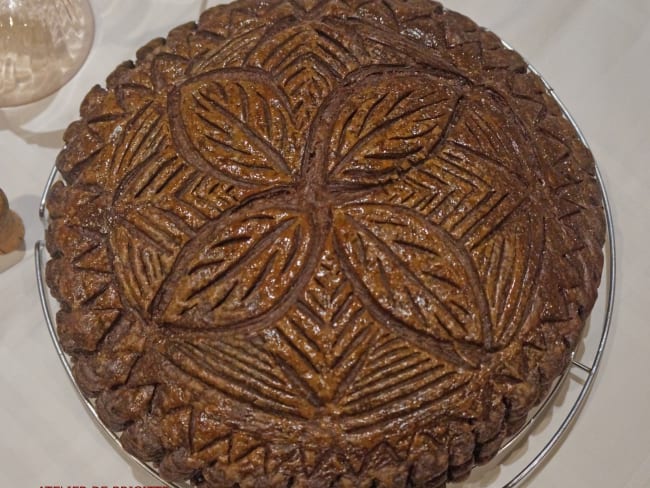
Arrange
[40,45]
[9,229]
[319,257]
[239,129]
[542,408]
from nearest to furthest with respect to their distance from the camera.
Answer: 1. [319,257]
2. [239,129]
3. [542,408]
4. [9,229]
5. [40,45]

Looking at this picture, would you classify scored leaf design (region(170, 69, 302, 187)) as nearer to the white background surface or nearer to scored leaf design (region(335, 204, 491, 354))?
scored leaf design (region(335, 204, 491, 354))

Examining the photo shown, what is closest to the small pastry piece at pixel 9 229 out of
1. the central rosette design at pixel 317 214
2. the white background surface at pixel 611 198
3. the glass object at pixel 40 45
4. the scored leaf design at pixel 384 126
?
the white background surface at pixel 611 198

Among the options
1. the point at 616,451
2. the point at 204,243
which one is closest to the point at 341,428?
the point at 204,243

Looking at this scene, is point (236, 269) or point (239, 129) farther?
point (239, 129)

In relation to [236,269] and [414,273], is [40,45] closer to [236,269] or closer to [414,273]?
[236,269]

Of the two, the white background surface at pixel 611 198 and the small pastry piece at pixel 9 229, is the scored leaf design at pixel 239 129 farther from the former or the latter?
the white background surface at pixel 611 198

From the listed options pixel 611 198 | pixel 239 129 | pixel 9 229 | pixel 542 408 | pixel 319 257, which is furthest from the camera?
pixel 611 198

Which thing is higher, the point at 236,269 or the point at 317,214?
the point at 317,214

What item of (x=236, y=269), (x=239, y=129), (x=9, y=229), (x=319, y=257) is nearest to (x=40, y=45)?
(x=9, y=229)
